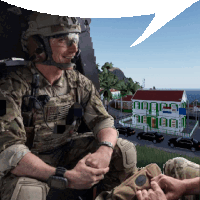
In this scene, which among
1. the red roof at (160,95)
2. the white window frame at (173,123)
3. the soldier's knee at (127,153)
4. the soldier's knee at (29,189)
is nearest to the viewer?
the soldier's knee at (29,189)

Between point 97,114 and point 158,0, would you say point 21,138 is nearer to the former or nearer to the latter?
point 97,114

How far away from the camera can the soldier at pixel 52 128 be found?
1.23m

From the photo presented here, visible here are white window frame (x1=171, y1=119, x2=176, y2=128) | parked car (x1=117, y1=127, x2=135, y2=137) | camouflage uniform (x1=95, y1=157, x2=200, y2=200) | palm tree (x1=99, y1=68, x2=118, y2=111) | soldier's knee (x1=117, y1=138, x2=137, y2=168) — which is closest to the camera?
camouflage uniform (x1=95, y1=157, x2=200, y2=200)

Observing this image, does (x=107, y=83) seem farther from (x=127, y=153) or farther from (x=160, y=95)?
(x=127, y=153)

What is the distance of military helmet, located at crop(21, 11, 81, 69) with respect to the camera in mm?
1359

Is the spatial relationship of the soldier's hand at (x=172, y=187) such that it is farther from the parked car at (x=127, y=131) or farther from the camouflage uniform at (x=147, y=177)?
the parked car at (x=127, y=131)

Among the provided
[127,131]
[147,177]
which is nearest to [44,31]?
[147,177]

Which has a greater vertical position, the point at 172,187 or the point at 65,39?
the point at 65,39

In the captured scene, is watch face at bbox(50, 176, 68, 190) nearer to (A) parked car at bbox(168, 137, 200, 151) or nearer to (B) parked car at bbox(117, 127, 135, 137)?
(A) parked car at bbox(168, 137, 200, 151)

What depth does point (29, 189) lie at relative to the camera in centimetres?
120

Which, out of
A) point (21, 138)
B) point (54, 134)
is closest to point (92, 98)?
point (54, 134)

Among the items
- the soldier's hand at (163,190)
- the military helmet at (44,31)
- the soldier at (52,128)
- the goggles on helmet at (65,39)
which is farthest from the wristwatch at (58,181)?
the goggles on helmet at (65,39)

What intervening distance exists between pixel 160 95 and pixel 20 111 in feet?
42.8

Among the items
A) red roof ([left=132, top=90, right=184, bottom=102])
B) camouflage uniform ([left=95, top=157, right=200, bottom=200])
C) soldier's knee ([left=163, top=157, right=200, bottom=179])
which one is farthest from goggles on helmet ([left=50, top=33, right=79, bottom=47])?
red roof ([left=132, top=90, right=184, bottom=102])
